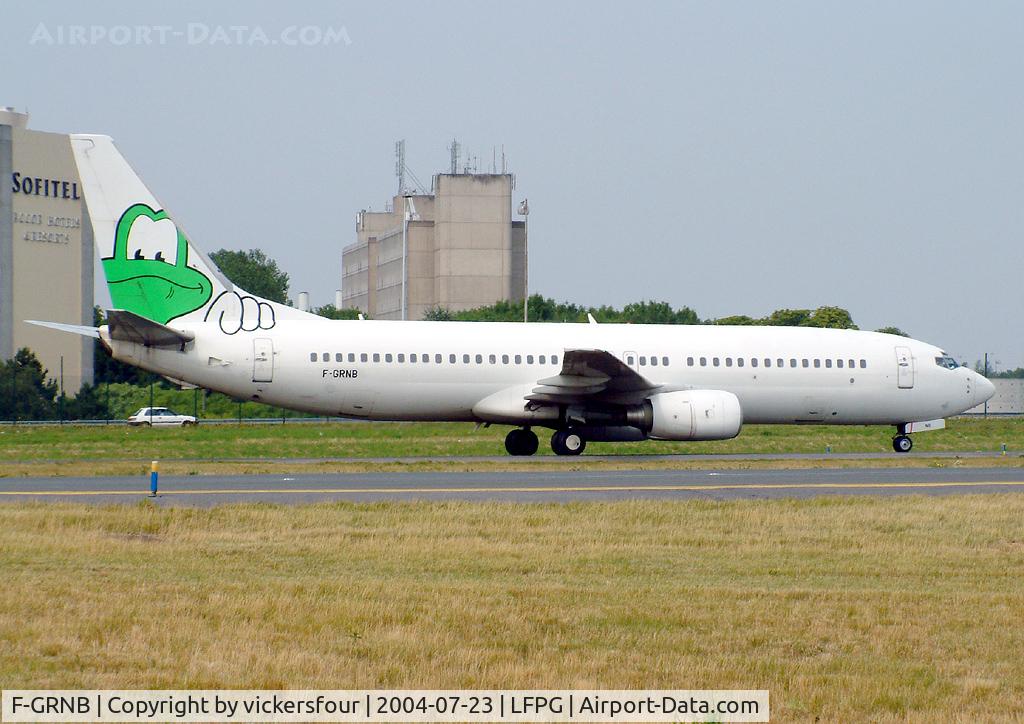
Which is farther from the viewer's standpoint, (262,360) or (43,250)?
(43,250)

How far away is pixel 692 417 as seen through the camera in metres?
30.9

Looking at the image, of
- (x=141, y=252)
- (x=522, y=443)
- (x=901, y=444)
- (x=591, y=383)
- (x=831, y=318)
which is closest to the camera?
(x=141, y=252)

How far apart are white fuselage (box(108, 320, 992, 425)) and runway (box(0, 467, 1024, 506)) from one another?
16.9 ft

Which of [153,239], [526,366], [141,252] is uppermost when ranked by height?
[153,239]

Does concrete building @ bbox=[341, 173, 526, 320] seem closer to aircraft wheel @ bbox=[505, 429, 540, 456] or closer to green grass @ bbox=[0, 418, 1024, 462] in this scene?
green grass @ bbox=[0, 418, 1024, 462]

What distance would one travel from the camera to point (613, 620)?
37.0ft

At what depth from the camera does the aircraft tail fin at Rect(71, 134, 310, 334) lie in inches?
1184

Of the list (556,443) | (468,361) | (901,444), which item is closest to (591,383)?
(556,443)

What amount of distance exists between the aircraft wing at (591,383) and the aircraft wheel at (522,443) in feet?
6.96

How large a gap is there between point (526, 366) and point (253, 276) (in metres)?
96.4

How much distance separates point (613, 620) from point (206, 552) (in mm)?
6086

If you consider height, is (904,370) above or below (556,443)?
above

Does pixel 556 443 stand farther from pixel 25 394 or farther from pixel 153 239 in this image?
pixel 25 394

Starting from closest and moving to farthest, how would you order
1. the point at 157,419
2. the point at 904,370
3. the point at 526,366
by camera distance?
the point at 526,366 → the point at 904,370 → the point at 157,419
